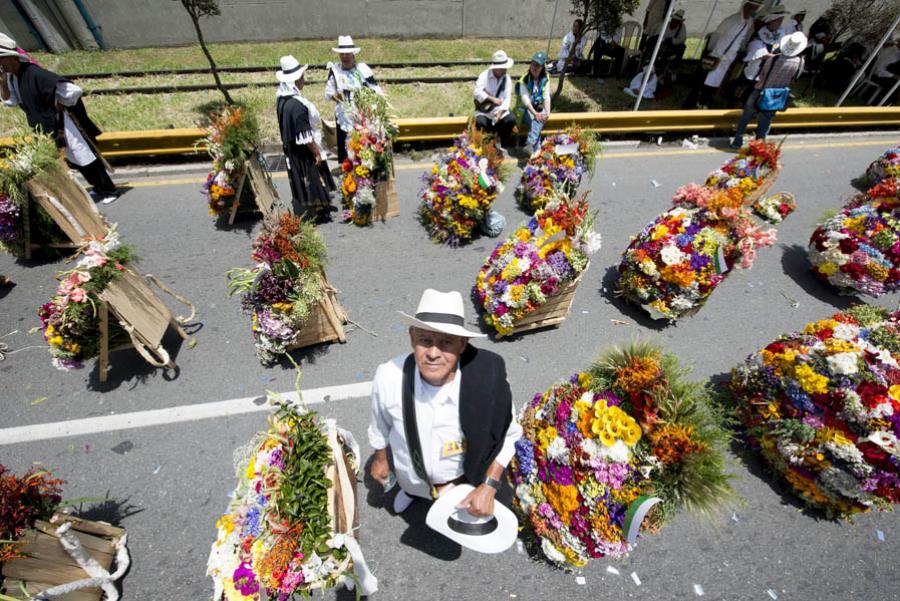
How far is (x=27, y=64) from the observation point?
5723 millimetres

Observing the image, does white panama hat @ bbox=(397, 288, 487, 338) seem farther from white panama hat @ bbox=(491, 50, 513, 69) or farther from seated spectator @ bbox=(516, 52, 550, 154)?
seated spectator @ bbox=(516, 52, 550, 154)

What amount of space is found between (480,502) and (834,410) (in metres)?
2.96

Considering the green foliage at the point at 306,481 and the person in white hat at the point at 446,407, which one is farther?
the person in white hat at the point at 446,407

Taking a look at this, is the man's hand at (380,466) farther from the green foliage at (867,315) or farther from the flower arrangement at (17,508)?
the green foliage at (867,315)

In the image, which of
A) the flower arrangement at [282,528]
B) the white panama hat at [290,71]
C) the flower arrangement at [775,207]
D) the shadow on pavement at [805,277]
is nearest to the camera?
the flower arrangement at [282,528]

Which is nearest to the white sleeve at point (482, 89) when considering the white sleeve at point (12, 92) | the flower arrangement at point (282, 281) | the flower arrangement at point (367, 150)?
the flower arrangement at point (367, 150)

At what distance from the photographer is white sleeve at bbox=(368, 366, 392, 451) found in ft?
8.43

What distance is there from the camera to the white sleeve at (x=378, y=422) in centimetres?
257

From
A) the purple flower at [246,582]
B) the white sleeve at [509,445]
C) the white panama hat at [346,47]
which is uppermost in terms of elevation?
the white panama hat at [346,47]

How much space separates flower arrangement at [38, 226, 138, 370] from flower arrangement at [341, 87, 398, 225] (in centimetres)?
314

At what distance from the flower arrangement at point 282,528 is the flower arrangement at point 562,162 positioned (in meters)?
5.30

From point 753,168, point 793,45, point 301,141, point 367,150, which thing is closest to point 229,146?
point 301,141

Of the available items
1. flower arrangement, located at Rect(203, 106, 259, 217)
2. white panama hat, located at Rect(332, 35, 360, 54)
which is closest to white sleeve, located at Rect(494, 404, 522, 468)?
flower arrangement, located at Rect(203, 106, 259, 217)

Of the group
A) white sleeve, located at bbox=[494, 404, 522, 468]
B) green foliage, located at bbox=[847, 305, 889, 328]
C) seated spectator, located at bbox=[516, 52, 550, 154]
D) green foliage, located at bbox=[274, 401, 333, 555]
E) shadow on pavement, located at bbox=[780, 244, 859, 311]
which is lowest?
shadow on pavement, located at bbox=[780, 244, 859, 311]
